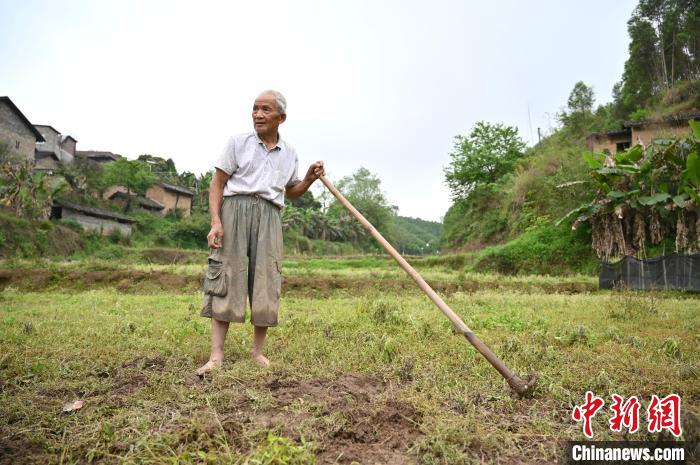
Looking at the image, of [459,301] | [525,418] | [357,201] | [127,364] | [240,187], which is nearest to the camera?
[525,418]

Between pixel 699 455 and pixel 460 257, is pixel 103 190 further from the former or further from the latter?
pixel 699 455

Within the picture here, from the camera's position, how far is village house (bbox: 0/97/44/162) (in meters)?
30.4

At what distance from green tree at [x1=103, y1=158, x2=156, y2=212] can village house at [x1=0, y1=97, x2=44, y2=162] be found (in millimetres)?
5284

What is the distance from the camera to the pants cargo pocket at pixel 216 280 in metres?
3.25

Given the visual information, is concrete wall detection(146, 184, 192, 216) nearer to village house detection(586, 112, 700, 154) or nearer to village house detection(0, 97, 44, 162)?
village house detection(0, 97, 44, 162)

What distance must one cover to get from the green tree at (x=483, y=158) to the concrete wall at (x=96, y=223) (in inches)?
963

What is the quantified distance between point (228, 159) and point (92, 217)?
3236 cm

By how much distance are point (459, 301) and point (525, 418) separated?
500cm

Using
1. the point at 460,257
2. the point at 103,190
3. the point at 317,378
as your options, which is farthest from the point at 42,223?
the point at 317,378

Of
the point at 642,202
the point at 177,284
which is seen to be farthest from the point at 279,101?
the point at 642,202

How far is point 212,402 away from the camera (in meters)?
2.42

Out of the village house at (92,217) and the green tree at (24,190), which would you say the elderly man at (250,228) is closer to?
the green tree at (24,190)

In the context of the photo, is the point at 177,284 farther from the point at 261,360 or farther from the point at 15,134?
the point at 15,134

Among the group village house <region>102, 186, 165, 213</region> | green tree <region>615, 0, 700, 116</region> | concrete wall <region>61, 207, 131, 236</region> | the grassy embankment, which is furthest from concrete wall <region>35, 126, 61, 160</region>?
green tree <region>615, 0, 700, 116</region>
